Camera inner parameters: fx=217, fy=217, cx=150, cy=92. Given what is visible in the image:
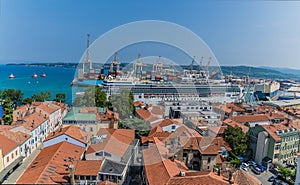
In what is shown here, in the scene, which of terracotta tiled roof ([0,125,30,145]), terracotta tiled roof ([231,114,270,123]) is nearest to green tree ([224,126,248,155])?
terracotta tiled roof ([231,114,270,123])

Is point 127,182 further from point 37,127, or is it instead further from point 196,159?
point 37,127

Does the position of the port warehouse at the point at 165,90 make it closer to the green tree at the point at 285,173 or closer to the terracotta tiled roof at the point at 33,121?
the terracotta tiled roof at the point at 33,121

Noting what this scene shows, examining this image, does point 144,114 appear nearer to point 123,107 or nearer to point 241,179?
point 123,107

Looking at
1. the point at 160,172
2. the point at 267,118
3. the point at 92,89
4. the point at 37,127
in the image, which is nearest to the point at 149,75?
the point at 92,89

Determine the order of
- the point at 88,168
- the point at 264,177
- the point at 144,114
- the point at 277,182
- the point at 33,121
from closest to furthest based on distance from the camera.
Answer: the point at 88,168 → the point at 277,182 → the point at 264,177 → the point at 33,121 → the point at 144,114

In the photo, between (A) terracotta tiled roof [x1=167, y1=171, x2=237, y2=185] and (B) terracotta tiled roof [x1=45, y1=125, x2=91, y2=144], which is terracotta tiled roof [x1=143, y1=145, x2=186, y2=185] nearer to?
(A) terracotta tiled roof [x1=167, y1=171, x2=237, y2=185]

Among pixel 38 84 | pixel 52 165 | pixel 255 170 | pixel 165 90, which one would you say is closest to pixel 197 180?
pixel 52 165
